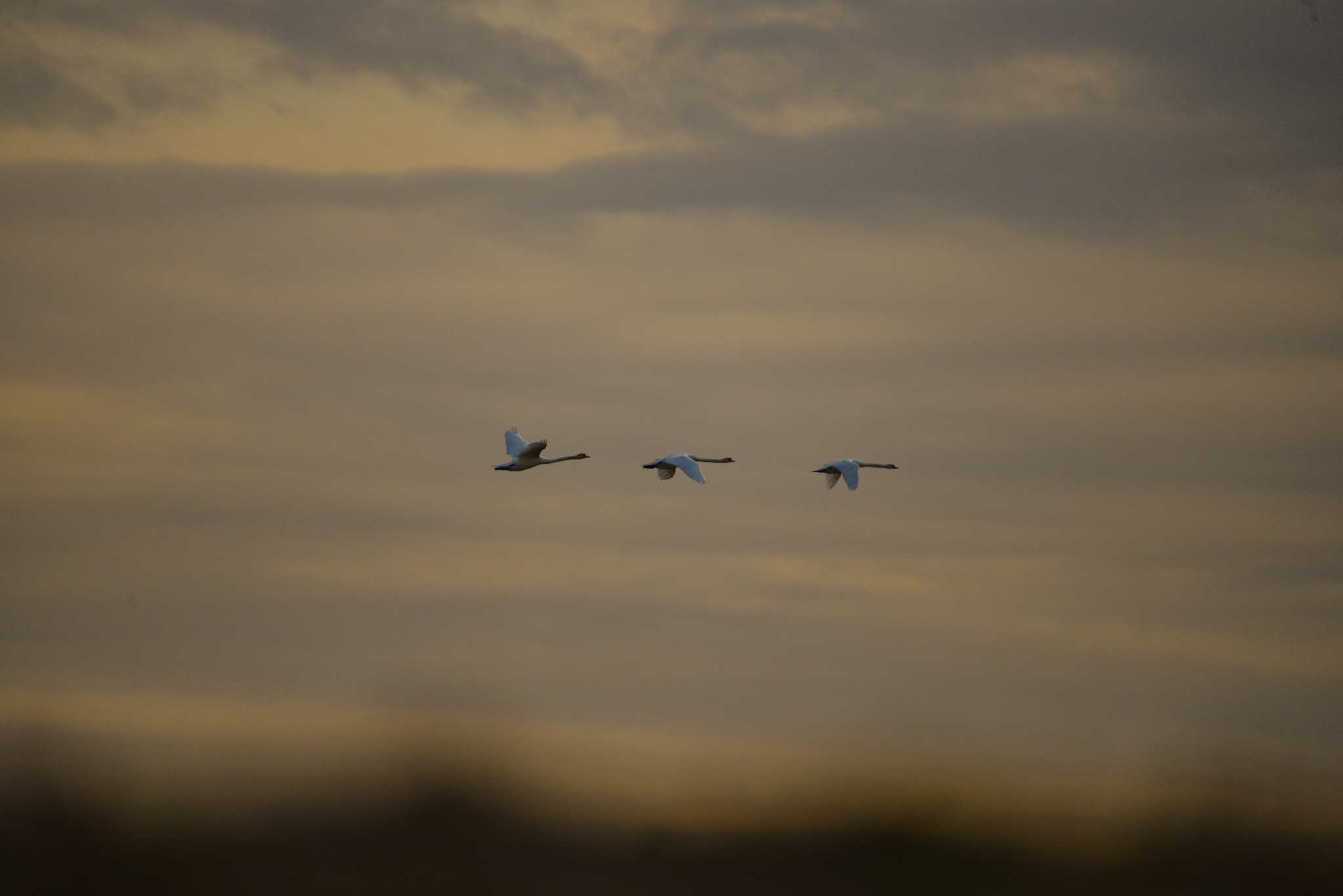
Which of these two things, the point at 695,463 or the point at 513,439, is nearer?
the point at 695,463

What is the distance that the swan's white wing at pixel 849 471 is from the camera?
10906 centimetres

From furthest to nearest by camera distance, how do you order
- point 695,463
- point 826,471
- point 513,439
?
point 513,439
point 826,471
point 695,463

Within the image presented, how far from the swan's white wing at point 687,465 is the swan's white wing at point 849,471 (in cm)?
913

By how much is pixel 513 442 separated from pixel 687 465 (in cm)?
2173

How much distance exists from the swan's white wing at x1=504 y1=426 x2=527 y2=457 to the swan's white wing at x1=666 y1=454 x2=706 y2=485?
684 inches

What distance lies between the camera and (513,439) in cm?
12275

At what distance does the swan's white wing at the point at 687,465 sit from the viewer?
10042 cm

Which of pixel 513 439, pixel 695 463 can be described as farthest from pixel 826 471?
pixel 513 439

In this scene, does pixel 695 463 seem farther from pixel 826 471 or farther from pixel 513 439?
pixel 513 439

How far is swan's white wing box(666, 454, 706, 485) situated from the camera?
329 feet

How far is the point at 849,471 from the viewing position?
110875mm

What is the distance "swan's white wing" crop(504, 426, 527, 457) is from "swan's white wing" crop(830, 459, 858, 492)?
59.6 feet

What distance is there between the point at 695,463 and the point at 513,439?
72.6 ft

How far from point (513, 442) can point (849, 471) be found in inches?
827
